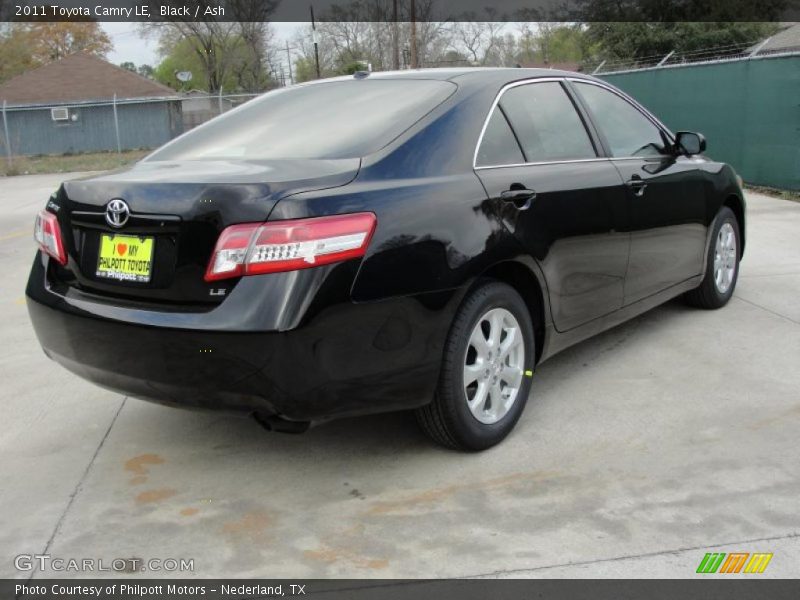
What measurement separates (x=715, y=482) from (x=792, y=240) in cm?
587

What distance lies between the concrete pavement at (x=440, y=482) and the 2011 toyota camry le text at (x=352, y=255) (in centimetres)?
33

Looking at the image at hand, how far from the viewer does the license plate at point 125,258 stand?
9.84 ft

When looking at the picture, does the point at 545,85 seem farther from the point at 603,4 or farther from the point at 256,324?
the point at 603,4

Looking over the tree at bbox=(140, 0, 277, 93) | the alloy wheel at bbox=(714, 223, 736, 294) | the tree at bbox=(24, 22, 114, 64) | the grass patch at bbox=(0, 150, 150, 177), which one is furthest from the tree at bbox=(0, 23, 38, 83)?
the alloy wheel at bbox=(714, 223, 736, 294)

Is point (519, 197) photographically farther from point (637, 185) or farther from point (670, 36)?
point (670, 36)

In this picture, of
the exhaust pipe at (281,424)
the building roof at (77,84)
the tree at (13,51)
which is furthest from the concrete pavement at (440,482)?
the tree at (13,51)

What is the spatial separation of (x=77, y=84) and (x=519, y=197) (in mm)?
48049

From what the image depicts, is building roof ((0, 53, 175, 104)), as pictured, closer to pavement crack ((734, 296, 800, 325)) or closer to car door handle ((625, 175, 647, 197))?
pavement crack ((734, 296, 800, 325))

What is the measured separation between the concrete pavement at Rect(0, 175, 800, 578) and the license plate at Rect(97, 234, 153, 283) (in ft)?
2.94

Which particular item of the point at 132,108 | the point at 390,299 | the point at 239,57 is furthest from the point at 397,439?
the point at 239,57

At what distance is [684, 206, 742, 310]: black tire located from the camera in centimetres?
539

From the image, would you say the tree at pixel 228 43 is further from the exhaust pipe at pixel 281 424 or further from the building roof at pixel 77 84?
the exhaust pipe at pixel 281 424

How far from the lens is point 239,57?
209 feet
